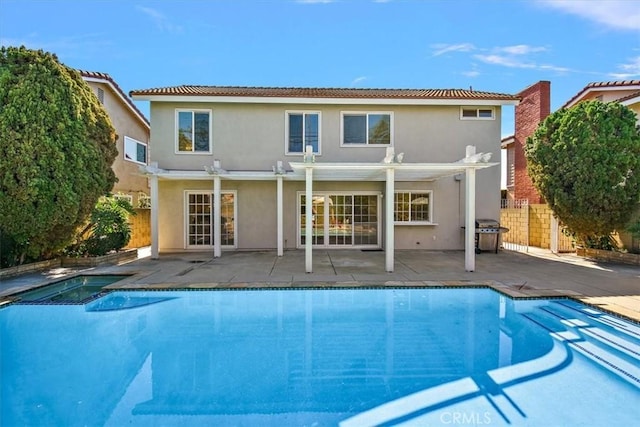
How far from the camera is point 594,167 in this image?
12258 mm

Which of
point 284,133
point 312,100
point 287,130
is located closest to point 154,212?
point 284,133

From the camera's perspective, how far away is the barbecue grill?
1465cm

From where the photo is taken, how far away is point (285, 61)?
1941cm

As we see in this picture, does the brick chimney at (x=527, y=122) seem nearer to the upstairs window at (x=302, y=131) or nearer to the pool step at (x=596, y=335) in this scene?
the upstairs window at (x=302, y=131)

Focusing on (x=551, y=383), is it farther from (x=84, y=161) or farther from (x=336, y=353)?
(x=84, y=161)

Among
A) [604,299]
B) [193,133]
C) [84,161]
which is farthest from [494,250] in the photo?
[84,161]

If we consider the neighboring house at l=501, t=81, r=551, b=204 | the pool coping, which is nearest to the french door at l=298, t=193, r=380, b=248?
the pool coping

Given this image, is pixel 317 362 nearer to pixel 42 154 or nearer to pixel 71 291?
pixel 71 291

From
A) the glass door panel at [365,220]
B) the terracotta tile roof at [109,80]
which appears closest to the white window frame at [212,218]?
the glass door panel at [365,220]

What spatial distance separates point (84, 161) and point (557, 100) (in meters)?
22.8

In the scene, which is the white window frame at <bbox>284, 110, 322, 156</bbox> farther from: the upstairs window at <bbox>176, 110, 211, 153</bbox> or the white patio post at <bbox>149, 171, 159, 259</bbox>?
the white patio post at <bbox>149, 171, 159, 259</bbox>

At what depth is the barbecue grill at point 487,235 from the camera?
1465cm

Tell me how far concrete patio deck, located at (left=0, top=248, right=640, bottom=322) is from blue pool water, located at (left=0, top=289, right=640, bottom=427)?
710 millimetres

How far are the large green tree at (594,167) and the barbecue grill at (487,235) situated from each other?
2.23 meters
